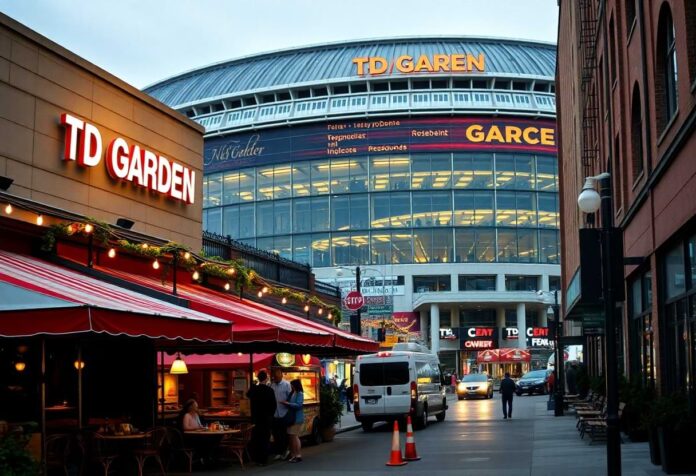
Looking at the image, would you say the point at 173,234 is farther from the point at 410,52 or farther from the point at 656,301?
the point at 410,52

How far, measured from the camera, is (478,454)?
20812 millimetres

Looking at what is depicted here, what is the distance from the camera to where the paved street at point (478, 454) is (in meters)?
17.4

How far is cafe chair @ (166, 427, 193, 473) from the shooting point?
18.2m

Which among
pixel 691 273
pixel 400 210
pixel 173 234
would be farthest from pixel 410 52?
pixel 691 273

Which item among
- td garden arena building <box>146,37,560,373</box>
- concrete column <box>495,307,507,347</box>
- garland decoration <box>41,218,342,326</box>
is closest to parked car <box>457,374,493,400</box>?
td garden arena building <box>146,37,560,373</box>

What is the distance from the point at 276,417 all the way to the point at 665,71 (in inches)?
425

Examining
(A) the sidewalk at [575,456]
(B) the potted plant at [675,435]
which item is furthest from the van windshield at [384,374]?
(B) the potted plant at [675,435]

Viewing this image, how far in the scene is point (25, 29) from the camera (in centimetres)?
1844

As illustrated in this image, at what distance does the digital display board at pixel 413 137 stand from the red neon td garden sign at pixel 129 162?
66.3 metres

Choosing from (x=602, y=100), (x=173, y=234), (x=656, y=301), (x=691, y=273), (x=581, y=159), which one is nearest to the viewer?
(x=691, y=273)

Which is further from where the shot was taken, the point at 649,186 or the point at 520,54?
the point at 520,54

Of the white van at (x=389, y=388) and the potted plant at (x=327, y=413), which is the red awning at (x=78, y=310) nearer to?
the potted plant at (x=327, y=413)

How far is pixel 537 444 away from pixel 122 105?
12.7 m

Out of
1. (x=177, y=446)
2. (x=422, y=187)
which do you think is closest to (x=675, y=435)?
(x=177, y=446)
